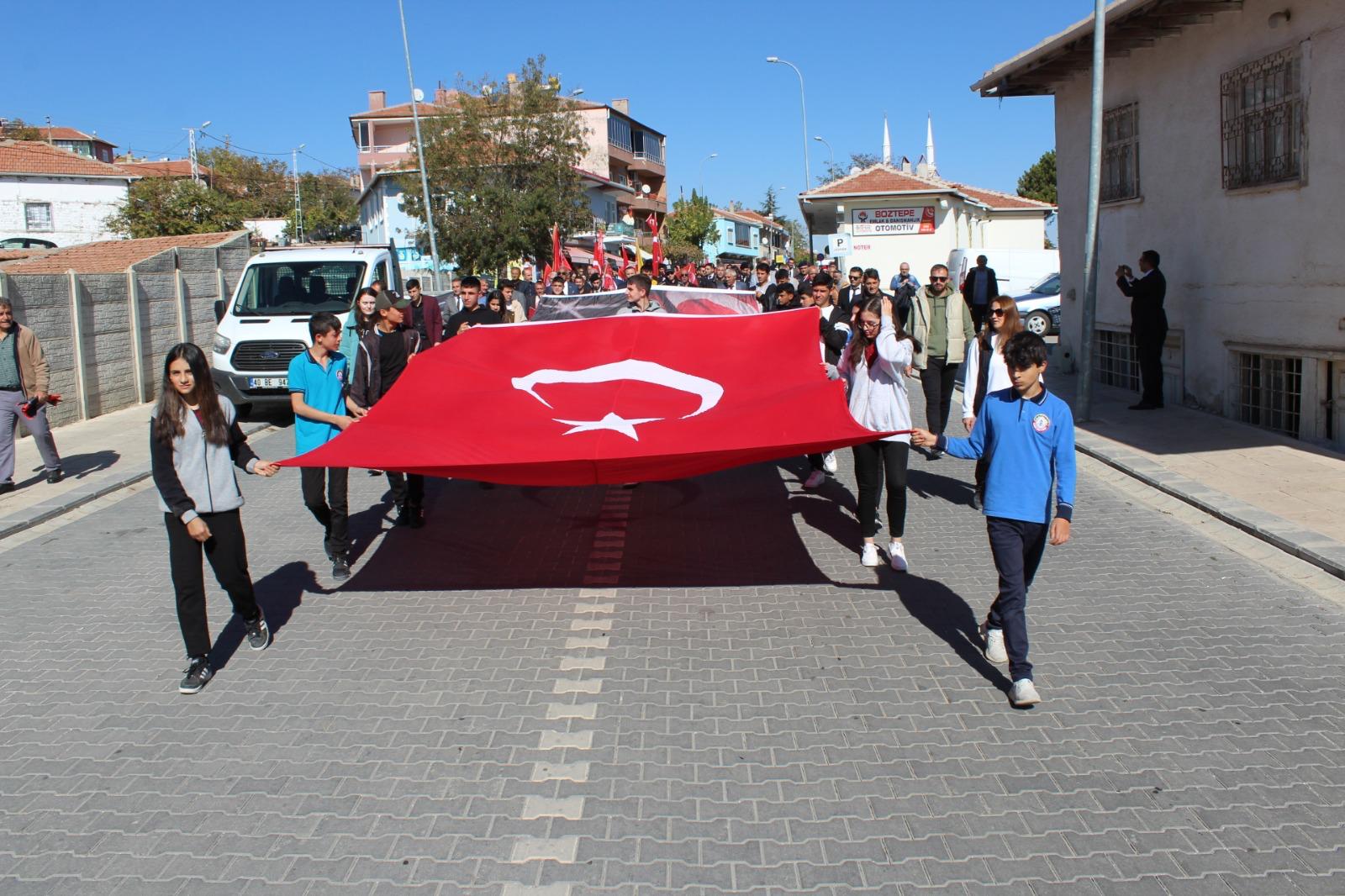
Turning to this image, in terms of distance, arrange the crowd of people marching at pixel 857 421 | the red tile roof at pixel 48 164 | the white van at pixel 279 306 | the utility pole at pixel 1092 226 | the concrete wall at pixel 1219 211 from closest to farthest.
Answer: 1. the crowd of people marching at pixel 857 421
2. the concrete wall at pixel 1219 211
3. the utility pole at pixel 1092 226
4. the white van at pixel 279 306
5. the red tile roof at pixel 48 164

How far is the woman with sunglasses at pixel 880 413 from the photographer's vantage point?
7.98 m

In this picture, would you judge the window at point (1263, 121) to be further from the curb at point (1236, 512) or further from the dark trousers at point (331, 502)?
the dark trousers at point (331, 502)

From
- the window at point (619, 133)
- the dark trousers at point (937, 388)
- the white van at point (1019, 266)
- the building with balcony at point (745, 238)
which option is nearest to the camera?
the dark trousers at point (937, 388)

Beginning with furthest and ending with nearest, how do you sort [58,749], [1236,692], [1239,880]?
1. [1236,692]
2. [58,749]
3. [1239,880]

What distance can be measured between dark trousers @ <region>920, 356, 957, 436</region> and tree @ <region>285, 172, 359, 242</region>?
57.2 metres

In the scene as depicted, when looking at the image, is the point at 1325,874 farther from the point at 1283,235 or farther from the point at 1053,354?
the point at 1053,354

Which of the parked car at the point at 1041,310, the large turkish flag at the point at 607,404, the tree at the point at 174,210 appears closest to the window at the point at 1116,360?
the parked car at the point at 1041,310

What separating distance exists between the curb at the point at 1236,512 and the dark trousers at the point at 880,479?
285cm

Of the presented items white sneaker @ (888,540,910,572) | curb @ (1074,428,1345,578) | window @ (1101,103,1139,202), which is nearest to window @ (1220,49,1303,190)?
window @ (1101,103,1139,202)

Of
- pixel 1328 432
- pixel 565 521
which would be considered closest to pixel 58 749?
pixel 565 521

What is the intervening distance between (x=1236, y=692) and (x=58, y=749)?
5.68m

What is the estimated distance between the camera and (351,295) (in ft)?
59.1

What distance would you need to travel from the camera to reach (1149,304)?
14.7 meters

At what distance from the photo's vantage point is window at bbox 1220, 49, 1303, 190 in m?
12.2
